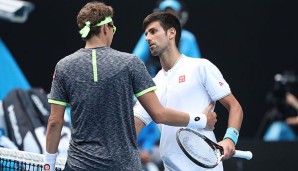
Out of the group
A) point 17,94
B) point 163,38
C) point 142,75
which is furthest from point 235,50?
point 142,75

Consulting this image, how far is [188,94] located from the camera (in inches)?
200

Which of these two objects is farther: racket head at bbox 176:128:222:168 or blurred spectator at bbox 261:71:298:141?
blurred spectator at bbox 261:71:298:141

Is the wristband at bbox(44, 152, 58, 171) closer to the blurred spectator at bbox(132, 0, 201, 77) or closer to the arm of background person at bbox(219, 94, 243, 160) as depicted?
the arm of background person at bbox(219, 94, 243, 160)

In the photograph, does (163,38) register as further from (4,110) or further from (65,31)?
(65,31)

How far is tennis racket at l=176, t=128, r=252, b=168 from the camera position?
4607 millimetres

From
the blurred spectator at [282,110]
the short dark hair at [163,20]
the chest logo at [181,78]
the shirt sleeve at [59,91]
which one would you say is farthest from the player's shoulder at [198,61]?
the blurred spectator at [282,110]

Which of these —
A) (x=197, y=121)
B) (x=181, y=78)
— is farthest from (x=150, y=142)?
(x=197, y=121)

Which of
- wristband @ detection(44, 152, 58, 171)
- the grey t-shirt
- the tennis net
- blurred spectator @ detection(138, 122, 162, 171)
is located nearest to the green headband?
the grey t-shirt

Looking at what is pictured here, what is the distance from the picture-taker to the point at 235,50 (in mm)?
9969

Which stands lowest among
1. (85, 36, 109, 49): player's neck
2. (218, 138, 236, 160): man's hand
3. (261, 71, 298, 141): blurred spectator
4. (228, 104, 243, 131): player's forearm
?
(261, 71, 298, 141): blurred spectator

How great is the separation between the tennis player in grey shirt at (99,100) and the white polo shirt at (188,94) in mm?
627

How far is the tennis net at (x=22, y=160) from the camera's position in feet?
17.9

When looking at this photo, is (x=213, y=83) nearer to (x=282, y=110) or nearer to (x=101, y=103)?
(x=101, y=103)

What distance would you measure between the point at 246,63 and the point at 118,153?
591cm
